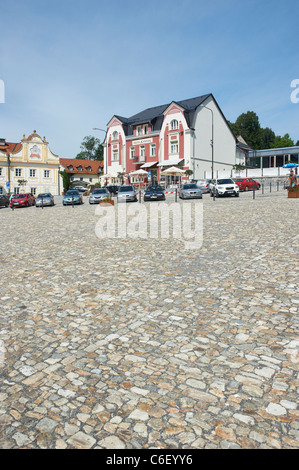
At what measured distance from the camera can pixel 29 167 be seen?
72750 mm

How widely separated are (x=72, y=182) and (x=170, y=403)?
284 feet

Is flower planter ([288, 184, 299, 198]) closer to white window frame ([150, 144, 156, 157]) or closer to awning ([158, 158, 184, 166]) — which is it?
awning ([158, 158, 184, 166])

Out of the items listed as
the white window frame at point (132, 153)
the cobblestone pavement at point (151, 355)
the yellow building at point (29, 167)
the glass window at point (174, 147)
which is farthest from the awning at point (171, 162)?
the cobblestone pavement at point (151, 355)

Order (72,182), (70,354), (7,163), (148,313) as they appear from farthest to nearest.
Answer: (72,182) → (7,163) → (148,313) → (70,354)

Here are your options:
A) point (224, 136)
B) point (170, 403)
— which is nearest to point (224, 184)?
point (170, 403)

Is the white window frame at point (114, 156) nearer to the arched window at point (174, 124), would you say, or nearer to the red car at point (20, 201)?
the arched window at point (174, 124)

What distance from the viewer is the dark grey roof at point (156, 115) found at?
181ft

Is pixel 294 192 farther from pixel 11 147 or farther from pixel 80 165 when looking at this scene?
pixel 80 165

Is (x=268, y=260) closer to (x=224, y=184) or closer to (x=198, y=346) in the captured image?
(x=198, y=346)

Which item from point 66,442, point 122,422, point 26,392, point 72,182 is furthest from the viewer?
point 72,182

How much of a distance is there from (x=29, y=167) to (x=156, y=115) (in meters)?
30.1

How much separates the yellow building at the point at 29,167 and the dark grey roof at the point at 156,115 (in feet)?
65.0

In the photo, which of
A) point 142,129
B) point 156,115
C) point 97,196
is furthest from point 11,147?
point 97,196

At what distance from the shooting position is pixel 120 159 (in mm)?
64750
